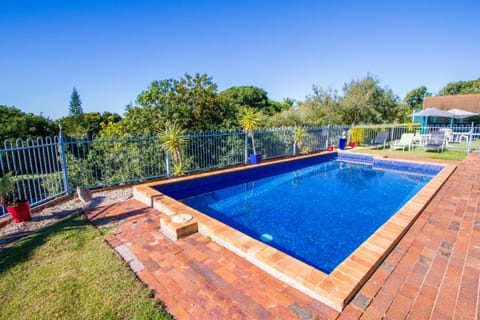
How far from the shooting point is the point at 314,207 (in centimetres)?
555

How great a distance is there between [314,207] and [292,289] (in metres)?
3.53

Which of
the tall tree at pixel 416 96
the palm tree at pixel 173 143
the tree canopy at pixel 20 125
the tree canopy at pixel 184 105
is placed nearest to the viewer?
the palm tree at pixel 173 143

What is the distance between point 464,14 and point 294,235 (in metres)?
12.5

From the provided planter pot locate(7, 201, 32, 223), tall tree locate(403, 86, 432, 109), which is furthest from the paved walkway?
tall tree locate(403, 86, 432, 109)

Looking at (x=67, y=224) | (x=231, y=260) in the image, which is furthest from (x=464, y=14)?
(x=67, y=224)

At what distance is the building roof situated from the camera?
2422cm

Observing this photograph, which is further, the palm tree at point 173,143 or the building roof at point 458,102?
the building roof at point 458,102

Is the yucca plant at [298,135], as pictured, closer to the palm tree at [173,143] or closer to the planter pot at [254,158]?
the planter pot at [254,158]

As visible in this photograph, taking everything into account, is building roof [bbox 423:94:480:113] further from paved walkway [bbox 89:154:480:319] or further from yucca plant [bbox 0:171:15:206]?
yucca plant [bbox 0:171:15:206]

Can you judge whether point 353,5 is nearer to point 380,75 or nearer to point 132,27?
point 132,27

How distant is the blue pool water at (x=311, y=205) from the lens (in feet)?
13.1

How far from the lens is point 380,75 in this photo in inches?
809

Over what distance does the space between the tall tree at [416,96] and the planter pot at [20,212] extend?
58.7 m

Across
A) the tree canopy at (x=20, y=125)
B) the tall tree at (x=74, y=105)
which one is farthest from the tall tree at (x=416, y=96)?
the tall tree at (x=74, y=105)
